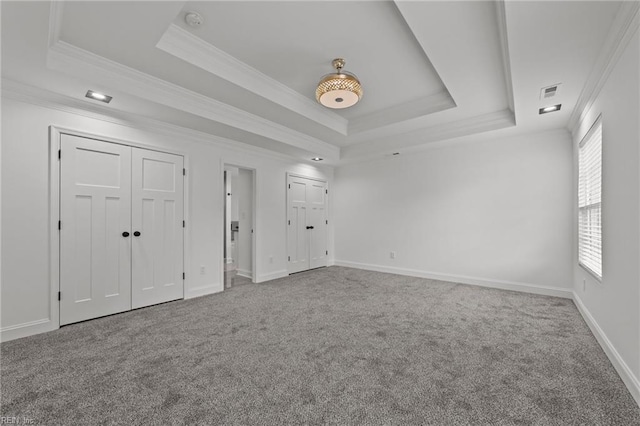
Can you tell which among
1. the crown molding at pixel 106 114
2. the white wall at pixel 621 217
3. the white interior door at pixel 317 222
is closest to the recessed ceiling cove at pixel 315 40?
the crown molding at pixel 106 114

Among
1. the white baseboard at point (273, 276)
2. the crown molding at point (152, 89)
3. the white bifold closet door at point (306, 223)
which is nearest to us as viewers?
the crown molding at point (152, 89)

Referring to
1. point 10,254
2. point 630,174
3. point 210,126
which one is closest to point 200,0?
point 210,126

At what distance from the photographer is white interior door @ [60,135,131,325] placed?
2.98m

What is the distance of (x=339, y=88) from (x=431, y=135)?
7.31 feet

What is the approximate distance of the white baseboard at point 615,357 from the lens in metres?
1.77

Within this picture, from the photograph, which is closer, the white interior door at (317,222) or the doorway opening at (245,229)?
the doorway opening at (245,229)

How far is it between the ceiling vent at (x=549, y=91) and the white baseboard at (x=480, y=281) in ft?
8.80

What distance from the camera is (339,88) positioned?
2.93m

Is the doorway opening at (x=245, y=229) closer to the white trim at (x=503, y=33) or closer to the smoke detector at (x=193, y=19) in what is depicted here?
the smoke detector at (x=193, y=19)

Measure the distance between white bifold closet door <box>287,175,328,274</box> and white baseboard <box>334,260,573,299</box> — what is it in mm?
948

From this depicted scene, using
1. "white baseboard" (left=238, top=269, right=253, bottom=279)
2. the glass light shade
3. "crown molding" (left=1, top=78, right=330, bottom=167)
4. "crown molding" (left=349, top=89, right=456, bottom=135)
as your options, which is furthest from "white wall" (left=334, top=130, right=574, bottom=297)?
"crown molding" (left=1, top=78, right=330, bottom=167)

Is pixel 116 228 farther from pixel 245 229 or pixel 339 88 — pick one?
pixel 339 88

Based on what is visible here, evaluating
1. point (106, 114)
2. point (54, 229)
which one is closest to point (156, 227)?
point (54, 229)

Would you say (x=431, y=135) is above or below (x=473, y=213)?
above
